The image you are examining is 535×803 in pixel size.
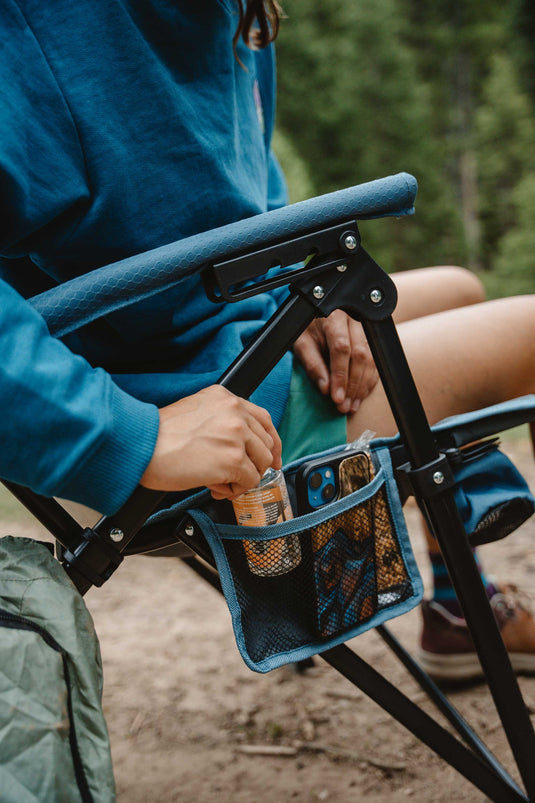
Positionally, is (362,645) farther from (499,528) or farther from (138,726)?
(499,528)

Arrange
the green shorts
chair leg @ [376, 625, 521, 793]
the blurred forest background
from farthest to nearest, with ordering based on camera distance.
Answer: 1. the blurred forest background
2. chair leg @ [376, 625, 521, 793]
3. the green shorts

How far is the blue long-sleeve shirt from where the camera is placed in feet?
2.44

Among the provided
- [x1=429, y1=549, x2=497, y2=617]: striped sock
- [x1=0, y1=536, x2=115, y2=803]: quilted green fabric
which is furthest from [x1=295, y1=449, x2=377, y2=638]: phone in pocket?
[x1=429, y1=549, x2=497, y2=617]: striped sock

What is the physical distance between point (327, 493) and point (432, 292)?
2.72ft

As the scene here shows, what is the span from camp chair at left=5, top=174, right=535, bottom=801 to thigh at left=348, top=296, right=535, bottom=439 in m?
0.13

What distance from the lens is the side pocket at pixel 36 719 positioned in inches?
27.0

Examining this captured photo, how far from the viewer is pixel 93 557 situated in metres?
0.90

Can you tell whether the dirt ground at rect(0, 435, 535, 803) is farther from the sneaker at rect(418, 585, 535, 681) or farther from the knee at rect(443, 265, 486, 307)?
the knee at rect(443, 265, 486, 307)

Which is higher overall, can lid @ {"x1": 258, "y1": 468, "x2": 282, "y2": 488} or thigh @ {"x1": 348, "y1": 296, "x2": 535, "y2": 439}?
can lid @ {"x1": 258, "y1": 468, "x2": 282, "y2": 488}

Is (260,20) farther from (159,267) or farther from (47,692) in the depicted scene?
(47,692)

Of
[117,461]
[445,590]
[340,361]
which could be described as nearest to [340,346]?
[340,361]

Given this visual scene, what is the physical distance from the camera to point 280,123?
1620cm

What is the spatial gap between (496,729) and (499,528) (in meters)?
0.77

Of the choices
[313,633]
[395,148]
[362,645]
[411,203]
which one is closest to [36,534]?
[362,645]
